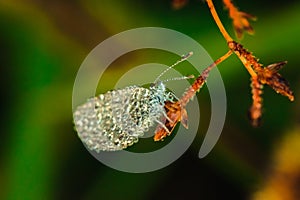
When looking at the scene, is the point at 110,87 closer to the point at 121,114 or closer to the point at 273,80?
the point at 121,114

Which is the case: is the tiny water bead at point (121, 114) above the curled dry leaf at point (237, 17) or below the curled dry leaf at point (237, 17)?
below

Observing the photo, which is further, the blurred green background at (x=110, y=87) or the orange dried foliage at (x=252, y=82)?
the blurred green background at (x=110, y=87)

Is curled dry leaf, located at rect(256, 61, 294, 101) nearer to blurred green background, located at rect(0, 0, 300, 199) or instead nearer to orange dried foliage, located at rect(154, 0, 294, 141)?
orange dried foliage, located at rect(154, 0, 294, 141)

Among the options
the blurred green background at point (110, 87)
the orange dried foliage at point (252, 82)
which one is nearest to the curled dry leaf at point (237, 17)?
the orange dried foliage at point (252, 82)

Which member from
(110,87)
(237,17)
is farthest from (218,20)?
(110,87)

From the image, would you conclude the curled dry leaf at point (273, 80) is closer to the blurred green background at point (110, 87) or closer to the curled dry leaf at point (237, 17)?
the curled dry leaf at point (237, 17)
